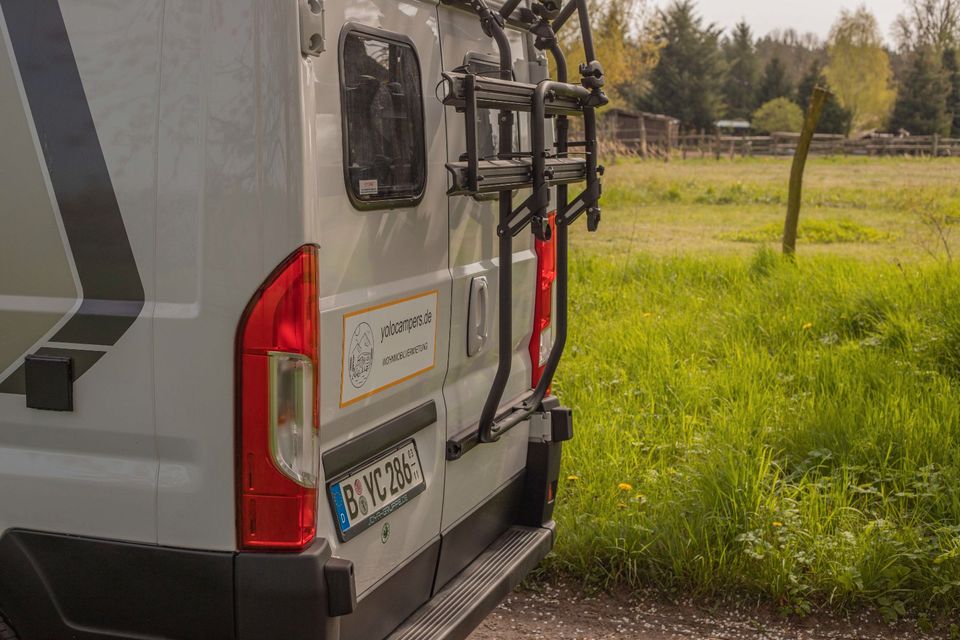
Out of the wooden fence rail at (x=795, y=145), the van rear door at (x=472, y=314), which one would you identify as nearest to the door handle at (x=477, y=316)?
the van rear door at (x=472, y=314)

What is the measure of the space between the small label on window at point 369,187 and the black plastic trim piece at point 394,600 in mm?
1052

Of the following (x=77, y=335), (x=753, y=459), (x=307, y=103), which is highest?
(x=307, y=103)

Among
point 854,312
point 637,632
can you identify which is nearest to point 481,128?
point 637,632

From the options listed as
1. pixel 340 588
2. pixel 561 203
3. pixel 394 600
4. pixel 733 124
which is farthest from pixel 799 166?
pixel 733 124

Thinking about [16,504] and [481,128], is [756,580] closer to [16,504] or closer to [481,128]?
[481,128]

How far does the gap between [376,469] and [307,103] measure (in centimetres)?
100

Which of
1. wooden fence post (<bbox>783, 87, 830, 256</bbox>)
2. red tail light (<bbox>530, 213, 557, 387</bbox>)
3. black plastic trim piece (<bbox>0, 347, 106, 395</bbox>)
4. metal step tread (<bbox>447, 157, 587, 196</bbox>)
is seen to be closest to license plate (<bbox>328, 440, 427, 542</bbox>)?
black plastic trim piece (<bbox>0, 347, 106, 395</bbox>)

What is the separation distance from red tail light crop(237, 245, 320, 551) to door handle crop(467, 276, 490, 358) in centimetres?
93

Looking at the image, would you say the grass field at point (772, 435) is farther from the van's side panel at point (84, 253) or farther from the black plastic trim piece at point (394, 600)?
the van's side panel at point (84, 253)

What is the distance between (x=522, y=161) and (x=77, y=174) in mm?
1222

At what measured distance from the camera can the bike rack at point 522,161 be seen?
2.87m

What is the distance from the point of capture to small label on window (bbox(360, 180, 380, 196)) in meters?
2.78

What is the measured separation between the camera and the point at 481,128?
3.50 m

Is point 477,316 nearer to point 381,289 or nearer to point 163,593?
point 381,289
